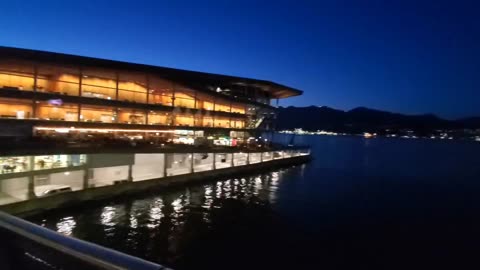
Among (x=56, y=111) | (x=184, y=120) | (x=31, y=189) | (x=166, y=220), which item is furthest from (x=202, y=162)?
(x=31, y=189)

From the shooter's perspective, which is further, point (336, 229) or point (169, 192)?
point (169, 192)

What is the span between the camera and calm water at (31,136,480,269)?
82.8 feet

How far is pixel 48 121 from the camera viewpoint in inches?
1857

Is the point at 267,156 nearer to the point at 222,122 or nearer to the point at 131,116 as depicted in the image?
the point at 222,122

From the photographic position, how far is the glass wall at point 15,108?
44562 millimetres

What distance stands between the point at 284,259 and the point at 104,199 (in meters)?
21.9

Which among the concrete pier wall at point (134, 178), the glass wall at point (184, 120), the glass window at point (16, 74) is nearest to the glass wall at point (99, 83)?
the glass window at point (16, 74)

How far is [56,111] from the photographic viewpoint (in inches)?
1943

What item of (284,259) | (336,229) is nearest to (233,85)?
(336,229)

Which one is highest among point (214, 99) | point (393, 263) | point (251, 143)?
point (214, 99)

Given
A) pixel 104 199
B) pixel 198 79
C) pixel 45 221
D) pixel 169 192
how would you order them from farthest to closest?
pixel 198 79
pixel 169 192
pixel 104 199
pixel 45 221

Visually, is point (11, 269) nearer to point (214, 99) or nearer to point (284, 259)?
point (284, 259)

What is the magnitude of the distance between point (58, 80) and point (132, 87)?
1200 cm

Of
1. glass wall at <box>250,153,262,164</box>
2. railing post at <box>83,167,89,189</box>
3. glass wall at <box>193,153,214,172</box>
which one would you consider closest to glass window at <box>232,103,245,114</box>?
glass wall at <box>250,153,262,164</box>
